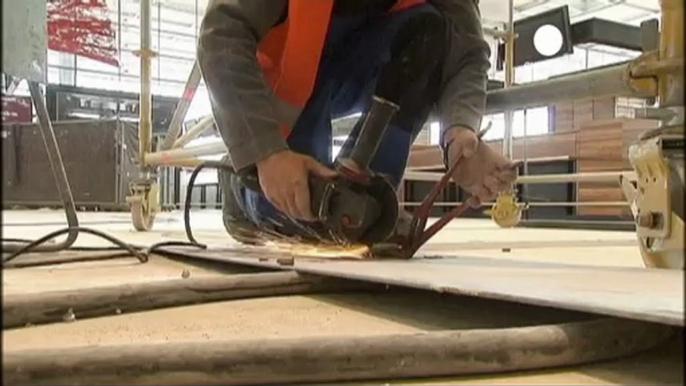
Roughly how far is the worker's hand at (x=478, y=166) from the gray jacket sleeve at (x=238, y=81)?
314mm

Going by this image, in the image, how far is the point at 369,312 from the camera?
0.71 meters

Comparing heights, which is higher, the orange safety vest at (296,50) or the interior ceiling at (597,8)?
the interior ceiling at (597,8)

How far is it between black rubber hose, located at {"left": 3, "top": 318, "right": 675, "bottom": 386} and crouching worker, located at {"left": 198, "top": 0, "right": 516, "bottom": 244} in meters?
0.41

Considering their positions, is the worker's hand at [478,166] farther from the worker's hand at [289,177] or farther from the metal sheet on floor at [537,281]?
the worker's hand at [289,177]

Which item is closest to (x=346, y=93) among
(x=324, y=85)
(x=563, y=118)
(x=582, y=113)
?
(x=324, y=85)

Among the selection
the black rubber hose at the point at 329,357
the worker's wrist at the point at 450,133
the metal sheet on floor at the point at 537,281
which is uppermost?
the worker's wrist at the point at 450,133

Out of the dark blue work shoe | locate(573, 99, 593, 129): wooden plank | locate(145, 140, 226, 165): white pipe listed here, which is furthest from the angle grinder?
locate(573, 99, 593, 129): wooden plank

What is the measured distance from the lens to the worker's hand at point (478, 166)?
3.48ft

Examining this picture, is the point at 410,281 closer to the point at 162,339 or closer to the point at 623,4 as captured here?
the point at 162,339

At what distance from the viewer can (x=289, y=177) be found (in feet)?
2.79

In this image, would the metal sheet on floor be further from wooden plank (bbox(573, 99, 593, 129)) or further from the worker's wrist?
wooden plank (bbox(573, 99, 593, 129))

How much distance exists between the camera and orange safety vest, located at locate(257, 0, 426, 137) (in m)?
0.99

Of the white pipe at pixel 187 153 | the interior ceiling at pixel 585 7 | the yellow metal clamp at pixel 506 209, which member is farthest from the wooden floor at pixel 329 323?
the interior ceiling at pixel 585 7

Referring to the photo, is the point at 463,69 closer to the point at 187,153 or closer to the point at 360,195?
the point at 360,195
